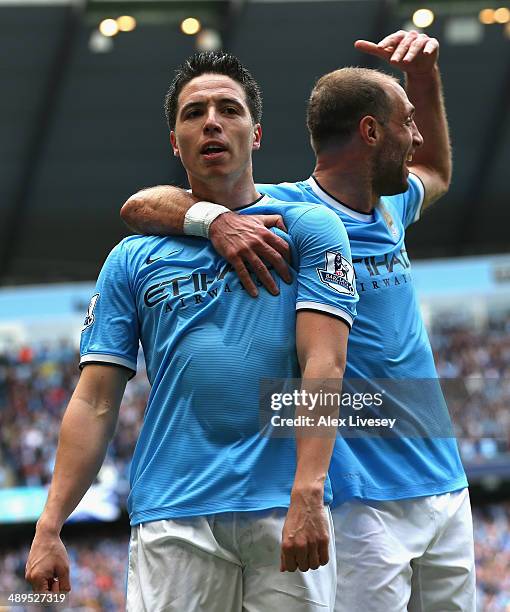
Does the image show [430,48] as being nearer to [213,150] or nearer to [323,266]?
[213,150]

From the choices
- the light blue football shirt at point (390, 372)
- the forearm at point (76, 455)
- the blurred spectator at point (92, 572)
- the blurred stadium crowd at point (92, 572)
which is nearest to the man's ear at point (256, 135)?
the light blue football shirt at point (390, 372)

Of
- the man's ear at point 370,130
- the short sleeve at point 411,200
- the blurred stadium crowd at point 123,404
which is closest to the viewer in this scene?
the man's ear at point 370,130

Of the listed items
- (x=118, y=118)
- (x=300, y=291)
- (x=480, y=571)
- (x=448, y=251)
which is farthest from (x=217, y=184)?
(x=448, y=251)

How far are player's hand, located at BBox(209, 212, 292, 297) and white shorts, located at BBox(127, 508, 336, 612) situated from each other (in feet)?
1.87

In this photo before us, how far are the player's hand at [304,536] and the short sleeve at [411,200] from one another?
154cm

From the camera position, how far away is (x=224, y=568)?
2.69 m

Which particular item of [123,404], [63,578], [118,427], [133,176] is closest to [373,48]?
[63,578]

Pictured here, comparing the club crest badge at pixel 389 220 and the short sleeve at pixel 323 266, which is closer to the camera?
the short sleeve at pixel 323 266

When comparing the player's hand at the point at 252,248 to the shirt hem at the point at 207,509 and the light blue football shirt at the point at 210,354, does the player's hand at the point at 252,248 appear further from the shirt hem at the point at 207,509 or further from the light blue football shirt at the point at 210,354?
the shirt hem at the point at 207,509

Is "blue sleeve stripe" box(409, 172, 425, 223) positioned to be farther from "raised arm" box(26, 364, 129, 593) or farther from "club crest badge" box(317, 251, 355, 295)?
"raised arm" box(26, 364, 129, 593)

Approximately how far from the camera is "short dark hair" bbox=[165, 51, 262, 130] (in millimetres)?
3131

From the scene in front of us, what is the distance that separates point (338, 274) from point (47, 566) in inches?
39.0

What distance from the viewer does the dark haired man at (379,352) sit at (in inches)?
126

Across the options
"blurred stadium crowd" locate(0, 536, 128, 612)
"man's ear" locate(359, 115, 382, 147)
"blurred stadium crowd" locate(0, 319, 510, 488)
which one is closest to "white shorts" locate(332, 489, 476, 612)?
"man's ear" locate(359, 115, 382, 147)
